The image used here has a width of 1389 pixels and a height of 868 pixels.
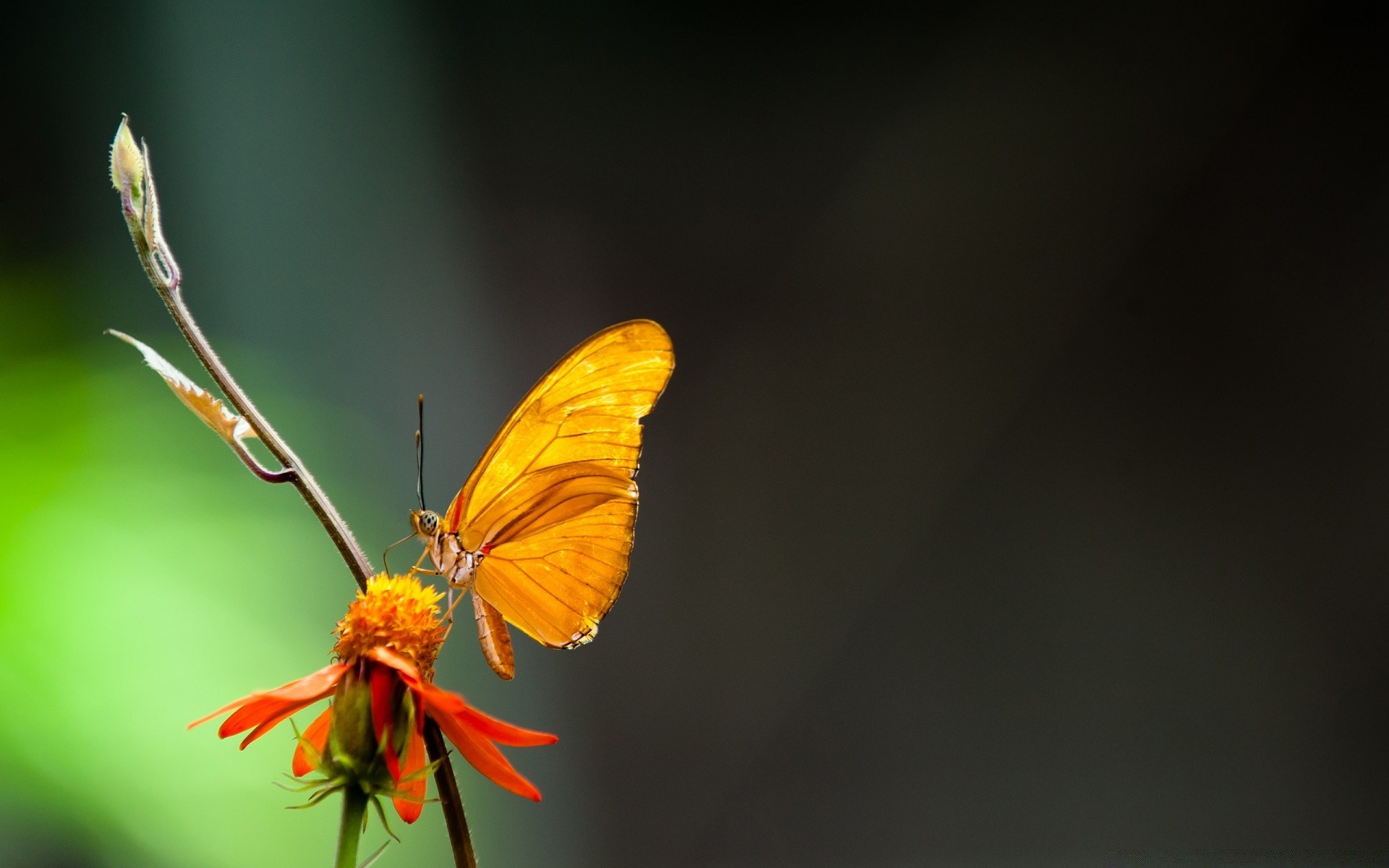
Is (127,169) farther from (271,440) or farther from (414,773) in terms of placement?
(414,773)

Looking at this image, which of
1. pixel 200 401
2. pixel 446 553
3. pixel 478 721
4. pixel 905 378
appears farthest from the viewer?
pixel 905 378

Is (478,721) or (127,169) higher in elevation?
(127,169)

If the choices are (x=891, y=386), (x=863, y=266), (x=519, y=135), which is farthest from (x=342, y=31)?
(x=891, y=386)

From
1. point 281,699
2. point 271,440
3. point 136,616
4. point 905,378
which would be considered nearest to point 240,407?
point 271,440

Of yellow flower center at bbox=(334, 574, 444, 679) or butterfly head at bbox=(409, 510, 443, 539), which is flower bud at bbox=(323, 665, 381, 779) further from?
butterfly head at bbox=(409, 510, 443, 539)

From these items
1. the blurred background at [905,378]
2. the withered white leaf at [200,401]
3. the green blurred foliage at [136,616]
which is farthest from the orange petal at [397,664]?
the blurred background at [905,378]

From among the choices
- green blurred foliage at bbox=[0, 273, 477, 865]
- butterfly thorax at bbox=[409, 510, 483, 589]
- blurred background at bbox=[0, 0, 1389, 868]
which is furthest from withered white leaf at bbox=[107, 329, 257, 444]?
blurred background at bbox=[0, 0, 1389, 868]
